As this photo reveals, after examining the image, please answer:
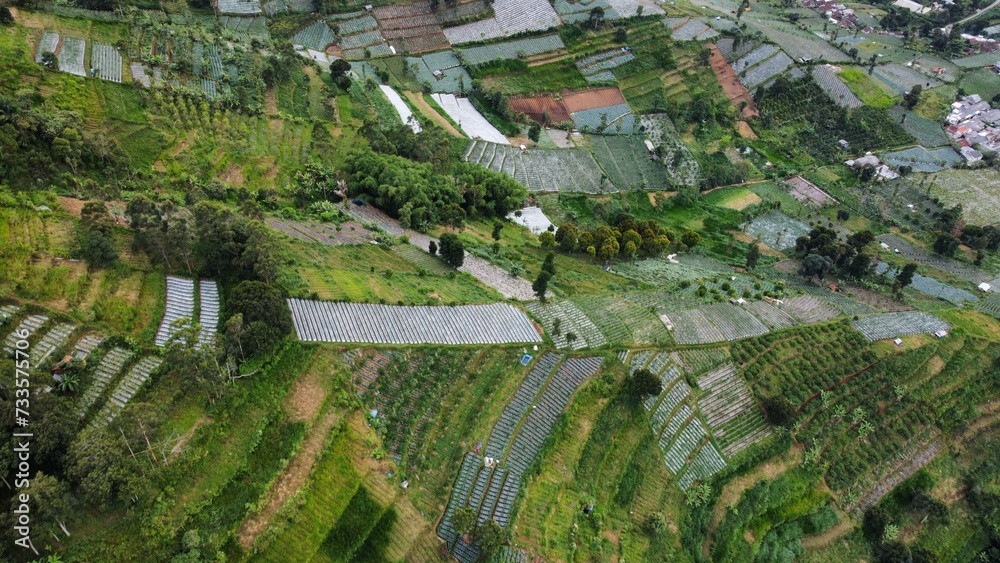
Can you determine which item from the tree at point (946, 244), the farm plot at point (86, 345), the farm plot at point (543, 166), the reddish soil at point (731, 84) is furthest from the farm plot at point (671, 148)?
the farm plot at point (86, 345)

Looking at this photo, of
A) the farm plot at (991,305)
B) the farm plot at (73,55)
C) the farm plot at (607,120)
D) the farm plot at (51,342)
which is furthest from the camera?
the farm plot at (607,120)

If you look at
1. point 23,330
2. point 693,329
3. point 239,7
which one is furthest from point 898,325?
point 239,7

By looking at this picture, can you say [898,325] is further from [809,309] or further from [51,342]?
[51,342]

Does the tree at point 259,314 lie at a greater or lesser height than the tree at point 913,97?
greater

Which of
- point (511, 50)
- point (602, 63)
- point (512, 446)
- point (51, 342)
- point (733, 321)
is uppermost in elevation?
point (51, 342)

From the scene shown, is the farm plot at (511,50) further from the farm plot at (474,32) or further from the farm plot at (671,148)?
the farm plot at (671,148)

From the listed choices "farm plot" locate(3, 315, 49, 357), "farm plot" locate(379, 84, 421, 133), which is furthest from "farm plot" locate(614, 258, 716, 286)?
"farm plot" locate(3, 315, 49, 357)

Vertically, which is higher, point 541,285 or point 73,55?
point 73,55

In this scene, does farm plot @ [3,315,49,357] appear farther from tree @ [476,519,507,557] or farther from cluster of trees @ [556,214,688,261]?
cluster of trees @ [556,214,688,261]
